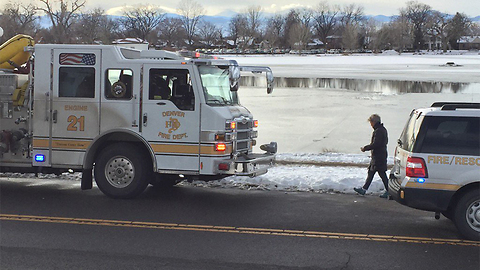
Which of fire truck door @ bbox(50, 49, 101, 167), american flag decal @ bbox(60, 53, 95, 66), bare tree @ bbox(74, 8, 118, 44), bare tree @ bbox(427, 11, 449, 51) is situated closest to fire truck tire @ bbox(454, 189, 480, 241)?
fire truck door @ bbox(50, 49, 101, 167)

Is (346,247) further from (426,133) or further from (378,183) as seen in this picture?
(378,183)

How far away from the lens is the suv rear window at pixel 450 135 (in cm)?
799

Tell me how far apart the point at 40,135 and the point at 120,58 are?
6.52ft

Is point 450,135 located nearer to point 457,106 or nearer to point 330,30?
point 457,106

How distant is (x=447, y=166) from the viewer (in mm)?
8008

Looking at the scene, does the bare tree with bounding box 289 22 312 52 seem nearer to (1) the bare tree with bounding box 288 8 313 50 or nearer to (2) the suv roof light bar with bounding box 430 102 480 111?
(1) the bare tree with bounding box 288 8 313 50

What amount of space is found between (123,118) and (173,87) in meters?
1.02

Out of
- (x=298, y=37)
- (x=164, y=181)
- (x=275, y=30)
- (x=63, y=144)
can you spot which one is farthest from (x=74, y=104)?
(x=275, y=30)

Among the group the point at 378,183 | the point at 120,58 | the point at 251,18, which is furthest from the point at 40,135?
the point at 251,18

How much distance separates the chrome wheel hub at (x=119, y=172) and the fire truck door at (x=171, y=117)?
561 mm

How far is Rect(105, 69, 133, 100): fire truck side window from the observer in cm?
1039

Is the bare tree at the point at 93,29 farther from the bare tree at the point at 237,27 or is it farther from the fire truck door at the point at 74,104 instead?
the bare tree at the point at 237,27

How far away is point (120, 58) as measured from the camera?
1043 centimetres

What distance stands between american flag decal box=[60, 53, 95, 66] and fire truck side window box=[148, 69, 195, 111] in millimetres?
1125
